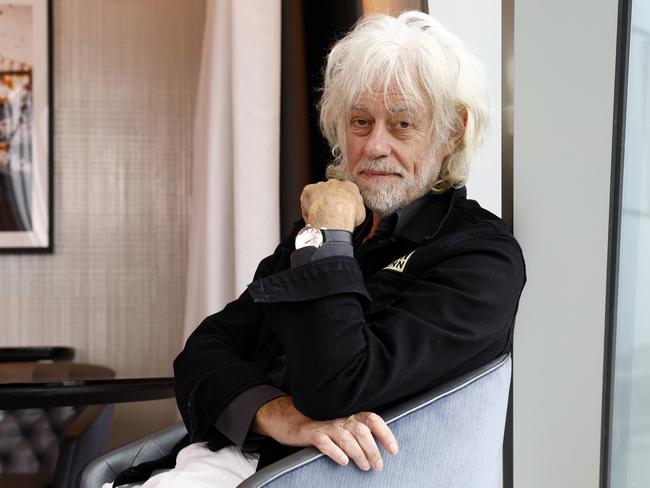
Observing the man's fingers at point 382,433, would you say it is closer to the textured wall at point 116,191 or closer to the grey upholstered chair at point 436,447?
the grey upholstered chair at point 436,447

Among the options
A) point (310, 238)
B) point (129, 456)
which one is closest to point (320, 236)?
point (310, 238)

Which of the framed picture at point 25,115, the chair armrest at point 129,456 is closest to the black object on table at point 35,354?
the framed picture at point 25,115

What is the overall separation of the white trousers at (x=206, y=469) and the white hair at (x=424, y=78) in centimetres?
65

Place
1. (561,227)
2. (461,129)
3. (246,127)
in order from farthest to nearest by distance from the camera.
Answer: (246,127), (561,227), (461,129)

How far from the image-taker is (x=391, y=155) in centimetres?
160

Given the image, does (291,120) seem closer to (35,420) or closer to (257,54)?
(257,54)

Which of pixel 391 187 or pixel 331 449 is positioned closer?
pixel 331 449

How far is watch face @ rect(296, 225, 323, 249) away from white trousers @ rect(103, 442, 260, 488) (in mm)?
425

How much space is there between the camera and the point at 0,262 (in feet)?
11.6

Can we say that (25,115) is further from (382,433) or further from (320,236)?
(382,433)

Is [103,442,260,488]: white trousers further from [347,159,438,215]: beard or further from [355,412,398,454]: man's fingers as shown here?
[347,159,438,215]: beard

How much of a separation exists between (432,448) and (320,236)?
15.5 inches

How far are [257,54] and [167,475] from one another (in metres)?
1.55

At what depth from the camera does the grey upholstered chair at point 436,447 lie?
1246 mm
